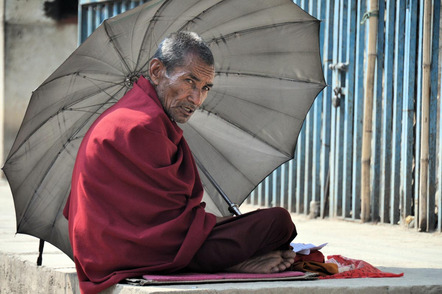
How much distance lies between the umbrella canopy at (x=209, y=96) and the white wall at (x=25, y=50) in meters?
10.1

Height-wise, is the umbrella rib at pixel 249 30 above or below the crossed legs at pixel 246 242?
above

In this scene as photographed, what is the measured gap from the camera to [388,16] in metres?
7.93

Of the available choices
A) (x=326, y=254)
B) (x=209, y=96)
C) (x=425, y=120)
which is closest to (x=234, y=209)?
(x=209, y=96)

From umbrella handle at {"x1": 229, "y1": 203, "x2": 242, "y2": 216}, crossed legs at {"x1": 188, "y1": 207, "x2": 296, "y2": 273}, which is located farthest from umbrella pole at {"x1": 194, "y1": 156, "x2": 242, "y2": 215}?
crossed legs at {"x1": 188, "y1": 207, "x2": 296, "y2": 273}

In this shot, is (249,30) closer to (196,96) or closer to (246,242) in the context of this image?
(196,96)

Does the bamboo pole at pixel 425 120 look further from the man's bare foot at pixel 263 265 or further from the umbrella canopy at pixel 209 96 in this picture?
the man's bare foot at pixel 263 265

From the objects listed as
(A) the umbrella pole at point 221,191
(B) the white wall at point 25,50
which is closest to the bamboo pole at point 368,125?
(A) the umbrella pole at point 221,191

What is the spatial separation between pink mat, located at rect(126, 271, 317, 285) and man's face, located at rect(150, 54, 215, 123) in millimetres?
771

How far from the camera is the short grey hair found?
384 centimetres

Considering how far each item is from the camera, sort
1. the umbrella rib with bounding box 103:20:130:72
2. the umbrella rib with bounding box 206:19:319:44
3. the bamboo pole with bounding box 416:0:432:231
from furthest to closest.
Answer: the bamboo pole with bounding box 416:0:432:231
the umbrella rib with bounding box 206:19:319:44
the umbrella rib with bounding box 103:20:130:72

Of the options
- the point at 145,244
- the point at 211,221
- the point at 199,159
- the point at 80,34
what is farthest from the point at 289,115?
the point at 80,34

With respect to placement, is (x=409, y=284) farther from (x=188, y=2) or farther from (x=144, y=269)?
(x=188, y=2)

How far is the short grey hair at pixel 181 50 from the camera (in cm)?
384

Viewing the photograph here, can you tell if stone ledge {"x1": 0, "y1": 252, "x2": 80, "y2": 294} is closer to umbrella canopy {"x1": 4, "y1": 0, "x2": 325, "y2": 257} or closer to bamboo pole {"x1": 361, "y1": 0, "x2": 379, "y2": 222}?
umbrella canopy {"x1": 4, "y1": 0, "x2": 325, "y2": 257}
